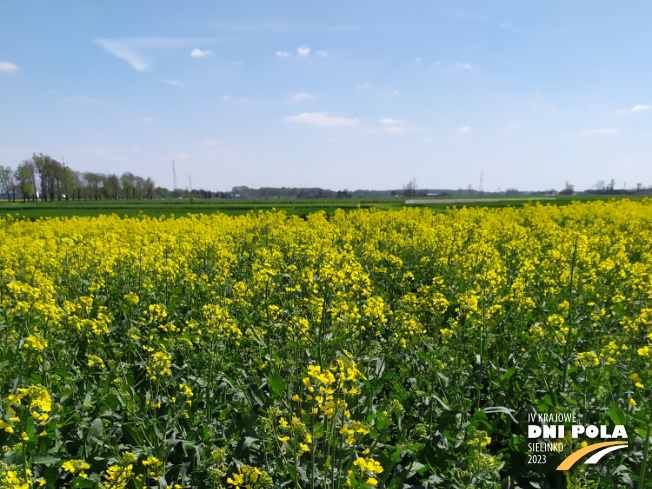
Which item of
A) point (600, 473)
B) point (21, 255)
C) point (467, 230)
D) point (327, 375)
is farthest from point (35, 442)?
point (467, 230)

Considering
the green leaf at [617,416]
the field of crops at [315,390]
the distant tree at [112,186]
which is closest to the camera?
the field of crops at [315,390]

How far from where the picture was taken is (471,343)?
176 inches

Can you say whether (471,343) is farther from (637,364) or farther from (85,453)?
(85,453)

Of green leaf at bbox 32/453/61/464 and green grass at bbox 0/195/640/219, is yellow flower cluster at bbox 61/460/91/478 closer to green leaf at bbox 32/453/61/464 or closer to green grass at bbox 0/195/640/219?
green leaf at bbox 32/453/61/464

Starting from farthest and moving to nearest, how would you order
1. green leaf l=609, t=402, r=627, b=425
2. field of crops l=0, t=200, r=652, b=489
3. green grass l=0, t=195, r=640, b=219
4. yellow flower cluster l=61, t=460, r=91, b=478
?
green grass l=0, t=195, r=640, b=219 < green leaf l=609, t=402, r=627, b=425 < field of crops l=0, t=200, r=652, b=489 < yellow flower cluster l=61, t=460, r=91, b=478

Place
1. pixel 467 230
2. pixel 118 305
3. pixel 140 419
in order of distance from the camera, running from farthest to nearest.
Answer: pixel 467 230
pixel 118 305
pixel 140 419

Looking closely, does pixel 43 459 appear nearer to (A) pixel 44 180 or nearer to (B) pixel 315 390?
(B) pixel 315 390

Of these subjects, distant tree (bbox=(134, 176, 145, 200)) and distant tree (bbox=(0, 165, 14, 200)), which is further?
distant tree (bbox=(134, 176, 145, 200))

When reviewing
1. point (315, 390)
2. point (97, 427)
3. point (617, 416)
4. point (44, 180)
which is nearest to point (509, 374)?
point (617, 416)

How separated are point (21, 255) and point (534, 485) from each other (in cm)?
902

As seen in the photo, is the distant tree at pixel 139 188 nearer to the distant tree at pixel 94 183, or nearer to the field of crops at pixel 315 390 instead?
the distant tree at pixel 94 183

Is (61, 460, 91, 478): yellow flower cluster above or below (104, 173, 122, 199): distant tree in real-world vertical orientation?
below

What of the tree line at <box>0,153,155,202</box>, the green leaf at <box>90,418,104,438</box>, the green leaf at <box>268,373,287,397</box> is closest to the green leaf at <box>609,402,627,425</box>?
the green leaf at <box>268,373,287,397</box>

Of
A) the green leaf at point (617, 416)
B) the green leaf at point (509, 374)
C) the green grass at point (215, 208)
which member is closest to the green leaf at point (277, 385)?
the green leaf at point (509, 374)
